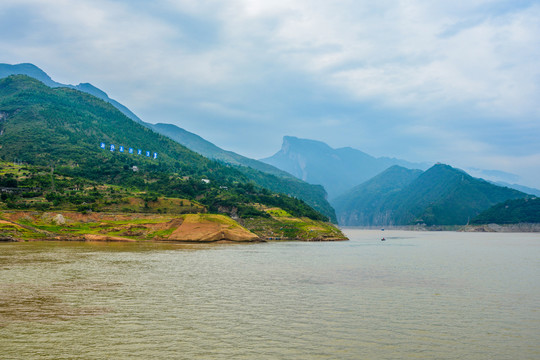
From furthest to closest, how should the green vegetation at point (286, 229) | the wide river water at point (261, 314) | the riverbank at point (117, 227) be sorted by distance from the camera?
the green vegetation at point (286, 229) → the riverbank at point (117, 227) → the wide river water at point (261, 314)

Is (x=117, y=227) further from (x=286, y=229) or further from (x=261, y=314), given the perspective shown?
(x=261, y=314)

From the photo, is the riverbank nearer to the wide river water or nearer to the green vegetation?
the green vegetation

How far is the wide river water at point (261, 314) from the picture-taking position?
22.2 m

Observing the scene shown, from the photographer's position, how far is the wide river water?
22203 millimetres

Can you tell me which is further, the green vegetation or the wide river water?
the green vegetation

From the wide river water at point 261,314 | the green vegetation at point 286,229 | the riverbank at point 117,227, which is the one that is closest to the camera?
the wide river water at point 261,314

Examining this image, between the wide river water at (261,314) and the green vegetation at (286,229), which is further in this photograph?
the green vegetation at (286,229)

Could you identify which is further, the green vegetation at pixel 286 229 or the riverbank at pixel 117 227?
the green vegetation at pixel 286 229

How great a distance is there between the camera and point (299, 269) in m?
59.9

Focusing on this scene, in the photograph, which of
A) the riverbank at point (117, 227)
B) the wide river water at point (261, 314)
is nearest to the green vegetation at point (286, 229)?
the riverbank at point (117, 227)

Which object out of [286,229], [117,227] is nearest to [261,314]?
[117,227]

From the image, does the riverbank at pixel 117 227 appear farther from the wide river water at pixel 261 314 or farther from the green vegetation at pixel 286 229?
the wide river water at pixel 261 314

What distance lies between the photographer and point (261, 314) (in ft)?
101

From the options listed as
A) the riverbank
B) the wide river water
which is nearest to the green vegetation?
the riverbank
